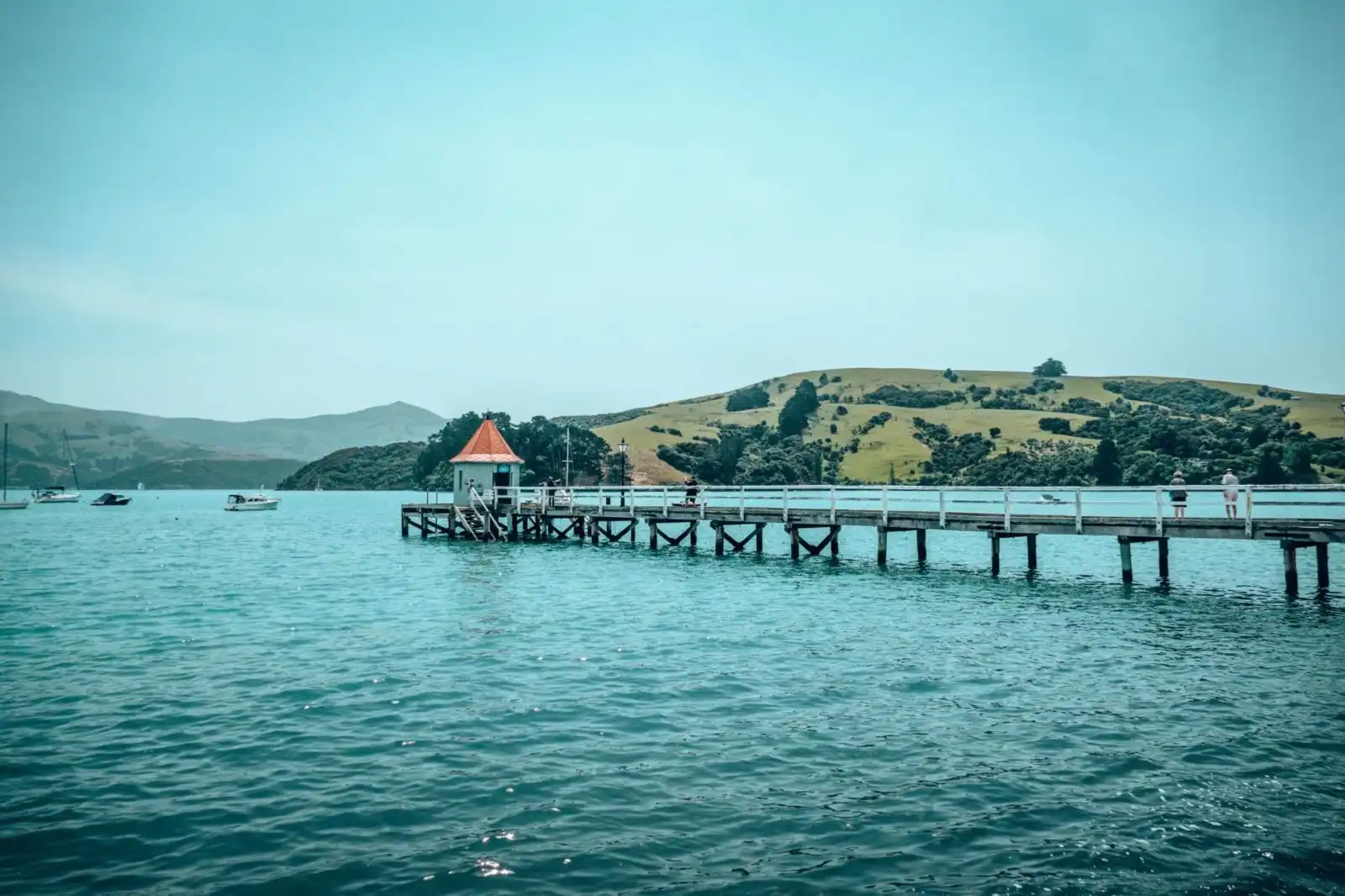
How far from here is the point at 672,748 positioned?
12508 mm

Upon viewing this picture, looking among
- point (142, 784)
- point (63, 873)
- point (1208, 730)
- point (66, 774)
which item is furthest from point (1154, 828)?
point (66, 774)

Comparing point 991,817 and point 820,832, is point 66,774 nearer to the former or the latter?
point 820,832

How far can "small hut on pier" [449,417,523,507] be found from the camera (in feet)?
182

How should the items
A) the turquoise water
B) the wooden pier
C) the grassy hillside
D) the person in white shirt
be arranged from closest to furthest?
the turquoise water < the person in white shirt < the wooden pier < the grassy hillside

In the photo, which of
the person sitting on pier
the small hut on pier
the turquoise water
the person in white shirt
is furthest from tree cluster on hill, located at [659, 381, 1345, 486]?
the turquoise water

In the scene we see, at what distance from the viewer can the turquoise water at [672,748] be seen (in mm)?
8844

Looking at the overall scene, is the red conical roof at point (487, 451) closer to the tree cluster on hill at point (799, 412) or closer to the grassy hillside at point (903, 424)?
the grassy hillside at point (903, 424)

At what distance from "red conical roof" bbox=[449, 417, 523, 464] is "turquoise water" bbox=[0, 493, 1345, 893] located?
1117 inches

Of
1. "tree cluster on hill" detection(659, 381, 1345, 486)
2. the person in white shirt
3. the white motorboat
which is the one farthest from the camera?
"tree cluster on hill" detection(659, 381, 1345, 486)

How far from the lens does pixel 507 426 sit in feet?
547

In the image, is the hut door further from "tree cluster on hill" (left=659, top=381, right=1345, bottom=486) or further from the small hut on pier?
"tree cluster on hill" (left=659, top=381, right=1345, bottom=486)

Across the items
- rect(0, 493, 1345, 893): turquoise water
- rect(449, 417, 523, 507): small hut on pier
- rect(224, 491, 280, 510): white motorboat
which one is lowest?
rect(0, 493, 1345, 893): turquoise water

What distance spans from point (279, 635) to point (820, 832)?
658 inches

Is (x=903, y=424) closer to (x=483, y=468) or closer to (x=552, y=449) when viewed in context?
(x=552, y=449)
